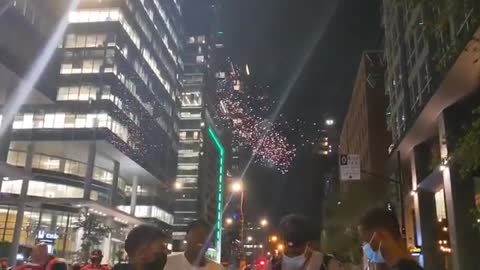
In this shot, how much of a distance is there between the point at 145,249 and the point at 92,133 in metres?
50.6

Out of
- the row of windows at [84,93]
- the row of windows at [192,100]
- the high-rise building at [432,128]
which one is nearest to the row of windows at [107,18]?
the row of windows at [84,93]

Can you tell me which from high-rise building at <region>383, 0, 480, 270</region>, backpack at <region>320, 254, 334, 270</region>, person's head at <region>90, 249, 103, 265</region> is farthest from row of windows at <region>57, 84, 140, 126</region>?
backpack at <region>320, 254, 334, 270</region>

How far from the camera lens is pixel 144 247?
3881mm

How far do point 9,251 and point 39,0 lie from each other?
19209mm

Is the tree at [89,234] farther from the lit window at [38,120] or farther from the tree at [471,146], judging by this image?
the tree at [471,146]

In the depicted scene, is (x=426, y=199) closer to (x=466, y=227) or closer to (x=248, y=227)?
(x=466, y=227)

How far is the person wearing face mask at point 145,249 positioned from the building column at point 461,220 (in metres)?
22.2

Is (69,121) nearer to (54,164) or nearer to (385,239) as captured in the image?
(54,164)

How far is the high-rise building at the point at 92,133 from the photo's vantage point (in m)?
52.2

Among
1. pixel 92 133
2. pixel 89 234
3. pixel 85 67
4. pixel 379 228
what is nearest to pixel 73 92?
pixel 85 67

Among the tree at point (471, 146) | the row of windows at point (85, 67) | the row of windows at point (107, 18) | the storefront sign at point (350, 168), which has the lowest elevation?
the tree at point (471, 146)

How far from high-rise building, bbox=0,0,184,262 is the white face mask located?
45862 mm

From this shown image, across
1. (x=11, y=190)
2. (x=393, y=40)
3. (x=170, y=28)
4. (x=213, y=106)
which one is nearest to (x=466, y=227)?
(x=393, y=40)

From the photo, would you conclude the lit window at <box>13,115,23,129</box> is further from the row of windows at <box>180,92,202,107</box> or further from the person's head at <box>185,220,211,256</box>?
the row of windows at <box>180,92,202,107</box>
